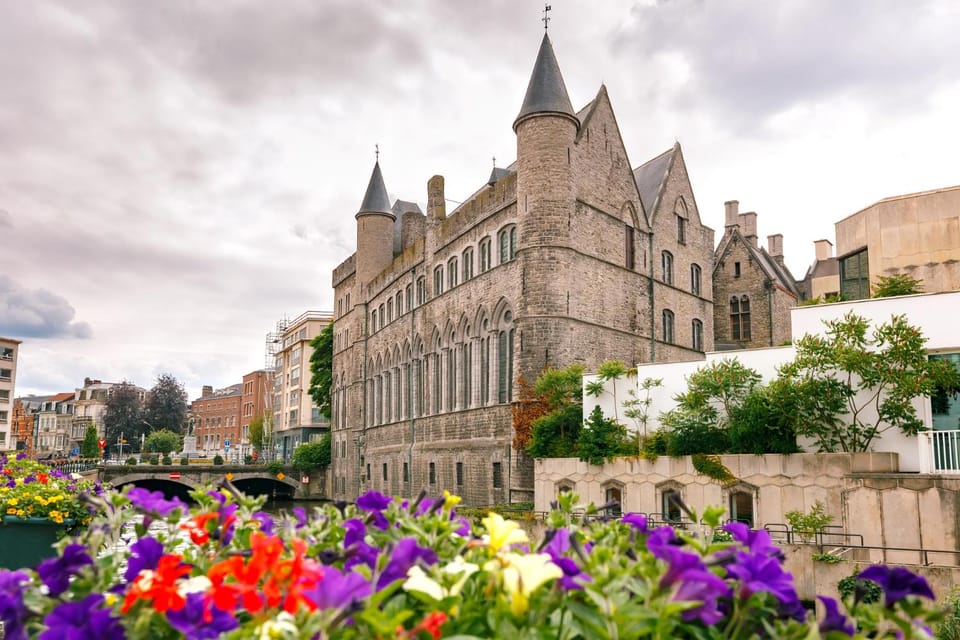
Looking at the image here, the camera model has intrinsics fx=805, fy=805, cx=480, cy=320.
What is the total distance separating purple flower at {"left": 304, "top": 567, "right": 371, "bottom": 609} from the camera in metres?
1.90

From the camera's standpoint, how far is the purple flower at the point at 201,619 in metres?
1.99

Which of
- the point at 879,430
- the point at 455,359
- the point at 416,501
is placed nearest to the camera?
the point at 416,501

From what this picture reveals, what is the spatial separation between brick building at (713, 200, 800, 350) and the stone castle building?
3.27 m

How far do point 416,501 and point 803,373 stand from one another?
1761cm

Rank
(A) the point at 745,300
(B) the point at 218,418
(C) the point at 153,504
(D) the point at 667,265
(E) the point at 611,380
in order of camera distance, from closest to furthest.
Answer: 1. (C) the point at 153,504
2. (E) the point at 611,380
3. (D) the point at 667,265
4. (A) the point at 745,300
5. (B) the point at 218,418

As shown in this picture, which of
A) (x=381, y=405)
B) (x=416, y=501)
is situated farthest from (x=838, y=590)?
(x=381, y=405)

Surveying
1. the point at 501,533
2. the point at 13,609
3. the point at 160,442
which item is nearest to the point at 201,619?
the point at 13,609

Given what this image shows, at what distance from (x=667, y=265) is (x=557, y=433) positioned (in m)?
13.0

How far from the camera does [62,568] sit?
7.82 feet

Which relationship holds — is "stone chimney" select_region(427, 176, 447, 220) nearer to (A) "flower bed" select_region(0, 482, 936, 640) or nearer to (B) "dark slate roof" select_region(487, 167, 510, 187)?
(B) "dark slate roof" select_region(487, 167, 510, 187)

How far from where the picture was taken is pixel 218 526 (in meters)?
2.85

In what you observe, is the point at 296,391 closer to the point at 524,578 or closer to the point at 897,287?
the point at 897,287

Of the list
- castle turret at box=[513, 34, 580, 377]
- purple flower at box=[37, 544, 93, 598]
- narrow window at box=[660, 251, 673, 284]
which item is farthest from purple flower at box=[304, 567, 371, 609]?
narrow window at box=[660, 251, 673, 284]

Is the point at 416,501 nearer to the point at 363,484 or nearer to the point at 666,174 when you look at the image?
the point at 666,174
